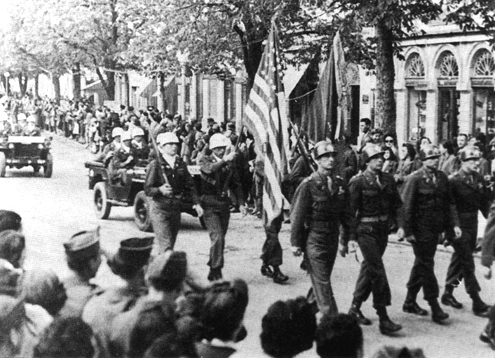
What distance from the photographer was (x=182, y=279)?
4984 mm

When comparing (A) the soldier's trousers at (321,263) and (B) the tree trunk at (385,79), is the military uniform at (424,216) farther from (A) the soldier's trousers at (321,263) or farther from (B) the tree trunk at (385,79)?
(B) the tree trunk at (385,79)

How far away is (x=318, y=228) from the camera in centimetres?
817

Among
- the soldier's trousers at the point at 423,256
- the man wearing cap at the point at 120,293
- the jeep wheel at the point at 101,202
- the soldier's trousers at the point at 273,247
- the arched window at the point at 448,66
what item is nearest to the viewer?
the man wearing cap at the point at 120,293

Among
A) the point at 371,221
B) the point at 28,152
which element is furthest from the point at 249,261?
the point at 28,152

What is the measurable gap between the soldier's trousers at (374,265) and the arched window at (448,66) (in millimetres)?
14419

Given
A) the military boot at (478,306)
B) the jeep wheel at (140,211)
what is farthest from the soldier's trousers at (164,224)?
the jeep wheel at (140,211)

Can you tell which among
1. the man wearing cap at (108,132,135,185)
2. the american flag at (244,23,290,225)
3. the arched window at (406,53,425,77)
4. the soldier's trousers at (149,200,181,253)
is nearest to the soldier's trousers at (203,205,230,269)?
the soldier's trousers at (149,200,181,253)

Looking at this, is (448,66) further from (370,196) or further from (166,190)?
(370,196)

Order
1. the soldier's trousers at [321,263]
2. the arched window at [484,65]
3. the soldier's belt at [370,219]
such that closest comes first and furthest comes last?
the soldier's trousers at [321,263] → the soldier's belt at [370,219] → the arched window at [484,65]

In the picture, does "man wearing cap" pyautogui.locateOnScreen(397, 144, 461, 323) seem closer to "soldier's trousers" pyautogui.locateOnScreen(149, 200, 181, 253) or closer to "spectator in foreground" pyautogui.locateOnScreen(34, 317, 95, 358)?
"soldier's trousers" pyautogui.locateOnScreen(149, 200, 181, 253)

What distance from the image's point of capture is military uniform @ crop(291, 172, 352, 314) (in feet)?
26.7

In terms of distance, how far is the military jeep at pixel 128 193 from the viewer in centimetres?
1454

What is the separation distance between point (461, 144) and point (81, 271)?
10.5 m

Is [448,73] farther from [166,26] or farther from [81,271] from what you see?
[81,271]
